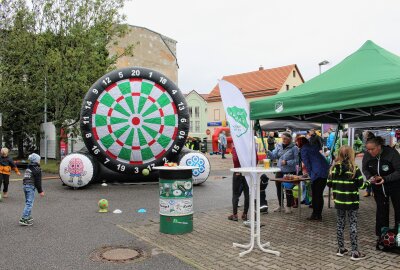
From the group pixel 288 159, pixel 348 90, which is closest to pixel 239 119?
pixel 348 90

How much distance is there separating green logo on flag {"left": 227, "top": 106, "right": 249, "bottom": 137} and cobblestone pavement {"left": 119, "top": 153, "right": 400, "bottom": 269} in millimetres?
1714

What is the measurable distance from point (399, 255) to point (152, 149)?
7990 millimetres

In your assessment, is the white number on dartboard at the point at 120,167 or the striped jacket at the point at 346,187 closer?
the striped jacket at the point at 346,187

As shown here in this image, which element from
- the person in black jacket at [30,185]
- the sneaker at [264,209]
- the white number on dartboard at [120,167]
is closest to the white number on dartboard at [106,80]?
the white number on dartboard at [120,167]

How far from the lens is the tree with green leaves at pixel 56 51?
17.9 metres

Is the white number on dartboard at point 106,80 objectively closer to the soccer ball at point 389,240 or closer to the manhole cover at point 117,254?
the manhole cover at point 117,254

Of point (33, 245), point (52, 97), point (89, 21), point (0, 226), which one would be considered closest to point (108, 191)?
point (0, 226)

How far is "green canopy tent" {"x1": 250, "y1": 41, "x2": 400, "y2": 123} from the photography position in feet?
18.1

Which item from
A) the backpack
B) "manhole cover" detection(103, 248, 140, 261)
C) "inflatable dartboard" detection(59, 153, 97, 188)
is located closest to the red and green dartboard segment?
"inflatable dartboard" detection(59, 153, 97, 188)

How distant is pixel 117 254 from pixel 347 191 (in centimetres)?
323

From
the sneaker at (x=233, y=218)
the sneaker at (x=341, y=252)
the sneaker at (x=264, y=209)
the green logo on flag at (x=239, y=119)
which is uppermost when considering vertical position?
the green logo on flag at (x=239, y=119)

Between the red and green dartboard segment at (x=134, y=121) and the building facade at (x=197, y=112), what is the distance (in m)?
43.3

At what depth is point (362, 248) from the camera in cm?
588

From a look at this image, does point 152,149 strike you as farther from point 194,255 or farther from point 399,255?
point 399,255
